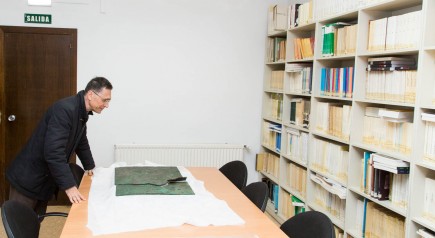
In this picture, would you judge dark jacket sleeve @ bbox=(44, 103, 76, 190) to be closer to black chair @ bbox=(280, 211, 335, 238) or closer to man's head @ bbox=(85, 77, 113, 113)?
man's head @ bbox=(85, 77, 113, 113)

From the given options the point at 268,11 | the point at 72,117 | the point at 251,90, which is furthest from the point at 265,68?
the point at 72,117

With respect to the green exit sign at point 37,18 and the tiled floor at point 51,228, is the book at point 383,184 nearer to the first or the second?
the tiled floor at point 51,228

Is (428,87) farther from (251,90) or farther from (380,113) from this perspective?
(251,90)

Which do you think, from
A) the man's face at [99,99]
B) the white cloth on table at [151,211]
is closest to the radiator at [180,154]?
the man's face at [99,99]

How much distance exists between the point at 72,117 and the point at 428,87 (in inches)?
92.1

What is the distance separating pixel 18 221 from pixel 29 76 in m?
3.25

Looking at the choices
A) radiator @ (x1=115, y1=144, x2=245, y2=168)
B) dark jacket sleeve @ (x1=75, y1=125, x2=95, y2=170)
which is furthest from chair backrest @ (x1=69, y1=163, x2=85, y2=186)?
radiator @ (x1=115, y1=144, x2=245, y2=168)

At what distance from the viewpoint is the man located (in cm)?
281

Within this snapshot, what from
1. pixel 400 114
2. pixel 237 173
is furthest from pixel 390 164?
pixel 237 173

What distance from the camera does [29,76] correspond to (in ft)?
16.5

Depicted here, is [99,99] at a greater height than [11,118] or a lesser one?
greater

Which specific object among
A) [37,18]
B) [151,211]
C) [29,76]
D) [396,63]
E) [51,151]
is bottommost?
[151,211]

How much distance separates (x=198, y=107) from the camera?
5.43 meters

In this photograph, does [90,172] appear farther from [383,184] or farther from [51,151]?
[383,184]
